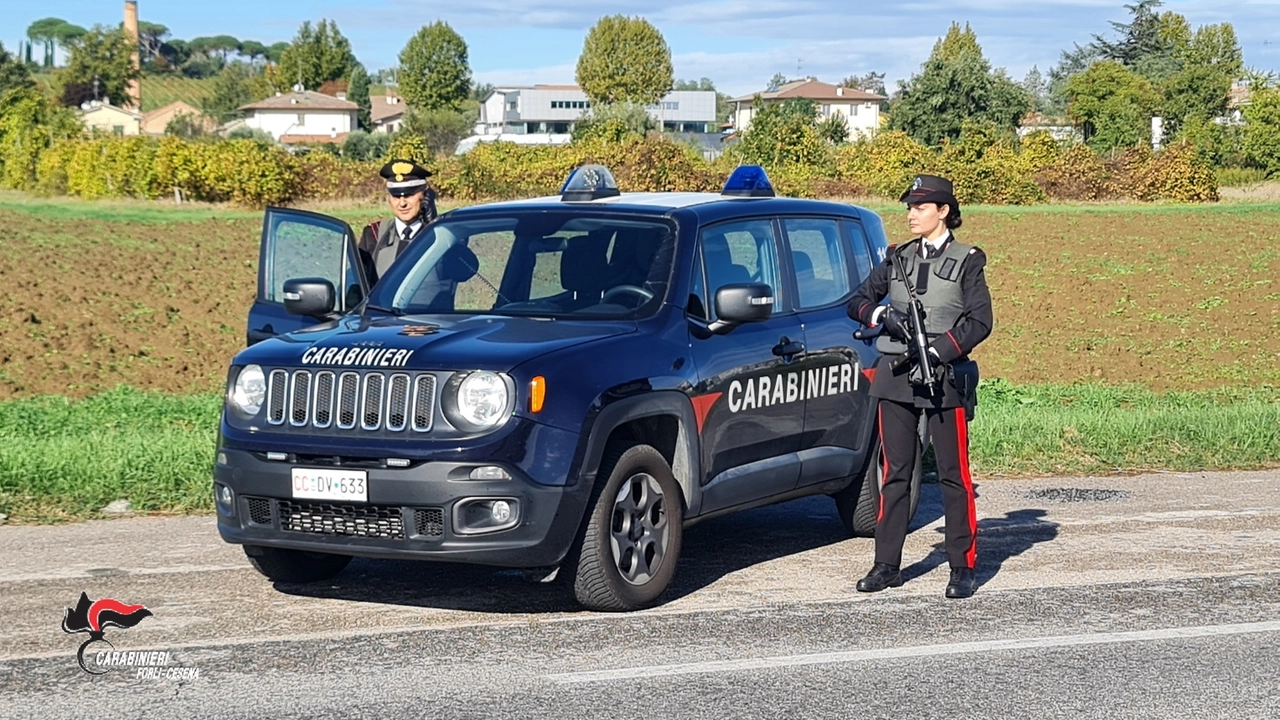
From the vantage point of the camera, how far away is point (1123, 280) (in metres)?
32.3

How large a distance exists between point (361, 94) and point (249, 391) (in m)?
168

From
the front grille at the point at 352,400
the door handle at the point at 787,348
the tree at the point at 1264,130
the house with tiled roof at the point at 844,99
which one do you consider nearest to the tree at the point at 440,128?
the house with tiled roof at the point at 844,99

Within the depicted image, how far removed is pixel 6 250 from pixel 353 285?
27579 mm

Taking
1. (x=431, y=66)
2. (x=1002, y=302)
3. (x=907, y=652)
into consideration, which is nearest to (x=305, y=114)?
(x=431, y=66)

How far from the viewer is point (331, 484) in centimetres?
674

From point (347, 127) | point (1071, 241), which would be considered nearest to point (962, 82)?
point (1071, 241)

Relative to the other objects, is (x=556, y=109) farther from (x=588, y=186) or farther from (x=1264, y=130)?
(x=588, y=186)

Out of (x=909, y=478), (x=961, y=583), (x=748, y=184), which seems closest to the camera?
(x=961, y=583)

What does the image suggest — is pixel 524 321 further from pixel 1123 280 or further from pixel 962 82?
pixel 962 82

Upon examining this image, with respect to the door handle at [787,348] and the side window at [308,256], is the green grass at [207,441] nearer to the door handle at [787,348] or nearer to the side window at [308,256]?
the side window at [308,256]

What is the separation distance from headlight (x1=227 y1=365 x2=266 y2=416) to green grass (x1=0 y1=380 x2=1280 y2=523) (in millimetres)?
2906

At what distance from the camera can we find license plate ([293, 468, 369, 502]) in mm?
6684

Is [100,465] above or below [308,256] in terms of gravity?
below

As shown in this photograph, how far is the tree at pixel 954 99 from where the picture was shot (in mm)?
95312
